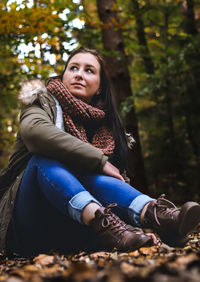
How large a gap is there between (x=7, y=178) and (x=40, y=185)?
16.4 inches

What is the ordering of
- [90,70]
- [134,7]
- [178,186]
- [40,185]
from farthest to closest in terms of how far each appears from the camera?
1. [178,186]
2. [134,7]
3. [90,70]
4. [40,185]

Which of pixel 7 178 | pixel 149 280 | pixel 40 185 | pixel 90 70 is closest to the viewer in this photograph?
pixel 149 280

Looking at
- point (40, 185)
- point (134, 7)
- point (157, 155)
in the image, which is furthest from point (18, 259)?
point (157, 155)

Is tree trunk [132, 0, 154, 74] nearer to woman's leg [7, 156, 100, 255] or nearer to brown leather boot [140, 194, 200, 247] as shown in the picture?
woman's leg [7, 156, 100, 255]

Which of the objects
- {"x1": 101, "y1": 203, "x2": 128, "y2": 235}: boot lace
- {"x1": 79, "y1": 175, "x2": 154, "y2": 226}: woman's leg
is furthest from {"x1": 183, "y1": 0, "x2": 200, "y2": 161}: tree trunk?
{"x1": 101, "y1": 203, "x2": 128, "y2": 235}: boot lace

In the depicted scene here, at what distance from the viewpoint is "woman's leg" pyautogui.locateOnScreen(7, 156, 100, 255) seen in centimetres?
206

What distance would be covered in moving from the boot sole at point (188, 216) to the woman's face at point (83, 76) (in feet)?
4.21

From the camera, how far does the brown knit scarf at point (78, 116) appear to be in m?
2.47

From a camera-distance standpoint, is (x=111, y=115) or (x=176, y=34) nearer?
(x=111, y=115)

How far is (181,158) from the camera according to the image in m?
7.82

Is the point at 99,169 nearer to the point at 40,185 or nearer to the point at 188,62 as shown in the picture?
the point at 40,185

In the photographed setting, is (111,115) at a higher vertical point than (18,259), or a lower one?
higher

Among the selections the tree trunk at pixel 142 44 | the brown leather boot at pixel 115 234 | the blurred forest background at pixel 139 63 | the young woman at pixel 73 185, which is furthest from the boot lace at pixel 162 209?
the tree trunk at pixel 142 44

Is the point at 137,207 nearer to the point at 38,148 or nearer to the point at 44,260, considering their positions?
the point at 44,260
